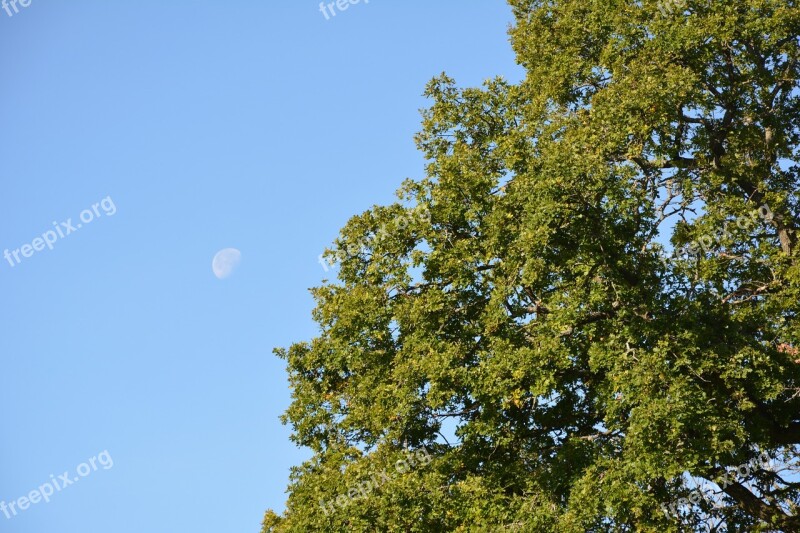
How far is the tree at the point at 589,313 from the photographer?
16.5m

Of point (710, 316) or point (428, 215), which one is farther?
point (428, 215)

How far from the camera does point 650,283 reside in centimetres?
1778

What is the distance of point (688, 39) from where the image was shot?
20.1 meters

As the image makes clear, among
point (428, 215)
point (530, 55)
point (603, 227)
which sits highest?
point (530, 55)

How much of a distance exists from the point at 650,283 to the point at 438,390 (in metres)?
5.45

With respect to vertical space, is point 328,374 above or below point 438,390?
above

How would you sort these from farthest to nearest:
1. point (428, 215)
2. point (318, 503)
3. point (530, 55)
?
1. point (530, 55)
2. point (428, 215)
3. point (318, 503)

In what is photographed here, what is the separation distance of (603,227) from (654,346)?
9.22 feet

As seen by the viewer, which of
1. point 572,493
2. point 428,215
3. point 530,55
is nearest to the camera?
point 572,493

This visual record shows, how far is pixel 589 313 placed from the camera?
698 inches

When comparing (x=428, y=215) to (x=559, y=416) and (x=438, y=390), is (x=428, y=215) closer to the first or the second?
(x=438, y=390)

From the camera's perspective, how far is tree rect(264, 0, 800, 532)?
54.3 feet

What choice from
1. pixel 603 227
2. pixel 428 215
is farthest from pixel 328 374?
pixel 603 227

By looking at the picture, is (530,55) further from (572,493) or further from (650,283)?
(572,493)
